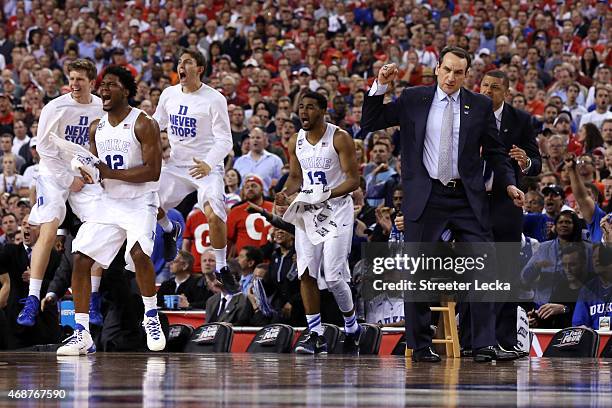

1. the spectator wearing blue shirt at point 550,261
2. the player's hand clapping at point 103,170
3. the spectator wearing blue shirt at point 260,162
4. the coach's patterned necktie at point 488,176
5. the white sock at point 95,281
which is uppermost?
the spectator wearing blue shirt at point 260,162

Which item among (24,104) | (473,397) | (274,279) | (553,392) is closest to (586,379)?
(553,392)

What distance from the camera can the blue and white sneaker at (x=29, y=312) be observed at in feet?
37.8

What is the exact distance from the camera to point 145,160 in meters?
11.1

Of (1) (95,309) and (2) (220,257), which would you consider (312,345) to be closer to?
(2) (220,257)

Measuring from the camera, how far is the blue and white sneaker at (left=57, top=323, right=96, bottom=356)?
11.0m

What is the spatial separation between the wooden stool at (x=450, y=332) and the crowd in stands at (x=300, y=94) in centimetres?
184

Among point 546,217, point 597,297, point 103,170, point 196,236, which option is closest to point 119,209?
point 103,170

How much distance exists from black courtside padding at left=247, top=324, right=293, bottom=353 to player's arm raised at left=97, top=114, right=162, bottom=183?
2574mm

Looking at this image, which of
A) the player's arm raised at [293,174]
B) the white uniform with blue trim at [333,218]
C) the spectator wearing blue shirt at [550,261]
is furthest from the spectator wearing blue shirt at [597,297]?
the player's arm raised at [293,174]

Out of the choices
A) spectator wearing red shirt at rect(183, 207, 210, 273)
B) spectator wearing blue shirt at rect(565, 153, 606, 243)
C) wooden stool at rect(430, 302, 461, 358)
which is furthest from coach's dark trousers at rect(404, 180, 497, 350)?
spectator wearing red shirt at rect(183, 207, 210, 273)

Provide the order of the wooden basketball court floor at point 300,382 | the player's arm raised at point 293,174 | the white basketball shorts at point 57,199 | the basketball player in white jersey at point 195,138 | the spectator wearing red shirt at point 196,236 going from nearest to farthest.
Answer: the wooden basketball court floor at point 300,382
the white basketball shorts at point 57,199
the player's arm raised at point 293,174
the basketball player in white jersey at point 195,138
the spectator wearing red shirt at point 196,236

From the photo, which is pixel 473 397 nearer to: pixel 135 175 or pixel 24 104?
pixel 135 175

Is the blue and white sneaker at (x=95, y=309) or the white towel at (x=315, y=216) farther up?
the white towel at (x=315, y=216)

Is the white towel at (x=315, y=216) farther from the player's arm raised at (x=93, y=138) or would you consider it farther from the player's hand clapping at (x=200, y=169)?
the player's arm raised at (x=93, y=138)
